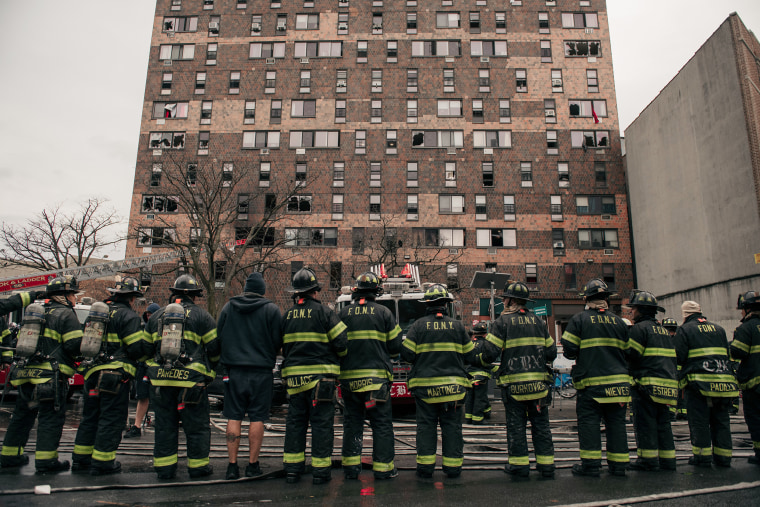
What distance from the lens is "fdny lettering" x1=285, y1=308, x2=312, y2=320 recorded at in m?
5.81

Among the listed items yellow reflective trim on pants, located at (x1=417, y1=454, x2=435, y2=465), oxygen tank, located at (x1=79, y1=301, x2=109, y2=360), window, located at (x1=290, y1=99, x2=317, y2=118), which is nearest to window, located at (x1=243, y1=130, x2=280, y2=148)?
window, located at (x1=290, y1=99, x2=317, y2=118)

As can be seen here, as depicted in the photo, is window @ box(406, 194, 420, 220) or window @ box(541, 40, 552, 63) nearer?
window @ box(406, 194, 420, 220)

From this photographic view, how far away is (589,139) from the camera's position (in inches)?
1442

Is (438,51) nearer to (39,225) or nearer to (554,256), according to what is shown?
(554,256)

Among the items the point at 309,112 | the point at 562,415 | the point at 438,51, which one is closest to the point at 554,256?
the point at 438,51

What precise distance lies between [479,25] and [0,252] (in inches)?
1464

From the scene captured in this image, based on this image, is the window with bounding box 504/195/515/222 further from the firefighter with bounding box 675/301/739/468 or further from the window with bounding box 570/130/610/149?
the firefighter with bounding box 675/301/739/468

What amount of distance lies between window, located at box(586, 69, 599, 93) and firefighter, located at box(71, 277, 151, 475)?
38026 mm

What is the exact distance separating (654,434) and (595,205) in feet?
107

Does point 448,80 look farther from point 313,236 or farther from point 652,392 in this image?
point 652,392

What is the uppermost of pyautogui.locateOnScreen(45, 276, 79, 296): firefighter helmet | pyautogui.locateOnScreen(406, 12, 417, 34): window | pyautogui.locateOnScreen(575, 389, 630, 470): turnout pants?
pyautogui.locateOnScreen(406, 12, 417, 34): window

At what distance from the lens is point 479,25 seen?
38344 mm

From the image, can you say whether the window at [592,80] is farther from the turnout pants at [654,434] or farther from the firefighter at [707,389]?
the turnout pants at [654,434]

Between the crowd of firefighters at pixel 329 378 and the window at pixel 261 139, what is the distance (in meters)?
31.5
